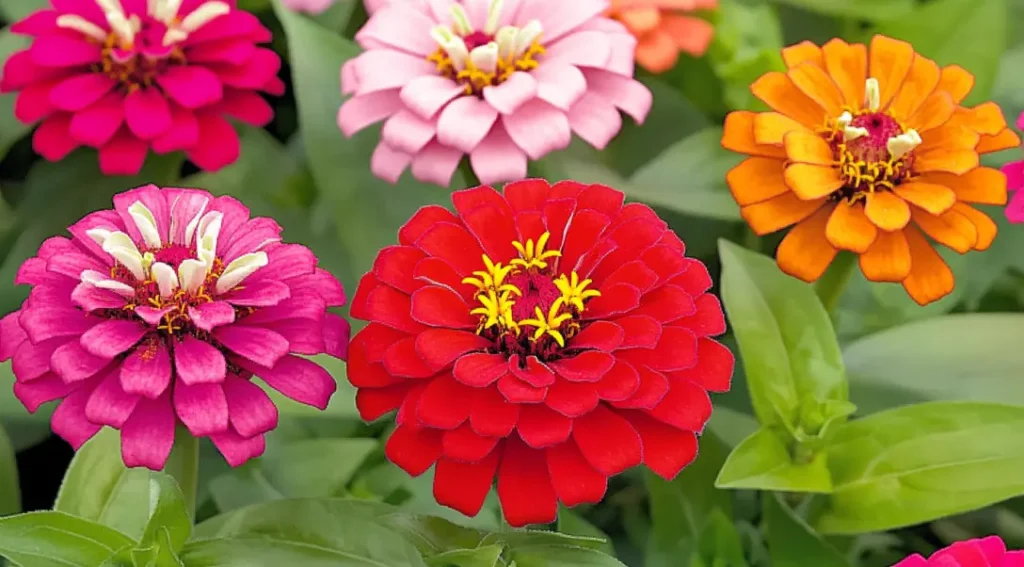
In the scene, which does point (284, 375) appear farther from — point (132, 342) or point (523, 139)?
point (523, 139)

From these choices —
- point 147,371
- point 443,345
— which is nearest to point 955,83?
point 443,345

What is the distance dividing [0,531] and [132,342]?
103mm

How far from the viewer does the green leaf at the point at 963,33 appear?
28.5 inches

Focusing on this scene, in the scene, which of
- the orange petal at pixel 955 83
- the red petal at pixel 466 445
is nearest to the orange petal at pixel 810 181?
the orange petal at pixel 955 83

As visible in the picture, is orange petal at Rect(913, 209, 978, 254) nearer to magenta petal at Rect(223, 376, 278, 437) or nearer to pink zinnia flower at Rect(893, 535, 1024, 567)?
pink zinnia flower at Rect(893, 535, 1024, 567)

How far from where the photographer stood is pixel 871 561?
2.07 ft

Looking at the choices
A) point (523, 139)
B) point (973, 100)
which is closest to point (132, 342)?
point (523, 139)

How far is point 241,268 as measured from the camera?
39 centimetres

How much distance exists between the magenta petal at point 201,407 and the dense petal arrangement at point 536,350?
0.06m

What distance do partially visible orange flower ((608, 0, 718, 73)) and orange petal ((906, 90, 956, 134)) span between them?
0.21 m

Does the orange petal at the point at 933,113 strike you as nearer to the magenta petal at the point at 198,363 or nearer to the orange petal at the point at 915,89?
the orange petal at the point at 915,89

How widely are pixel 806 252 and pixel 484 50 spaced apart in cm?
21

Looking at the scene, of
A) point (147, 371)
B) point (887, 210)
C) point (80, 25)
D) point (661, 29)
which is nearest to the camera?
point (147, 371)

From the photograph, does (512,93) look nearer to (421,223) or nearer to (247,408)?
(421,223)
